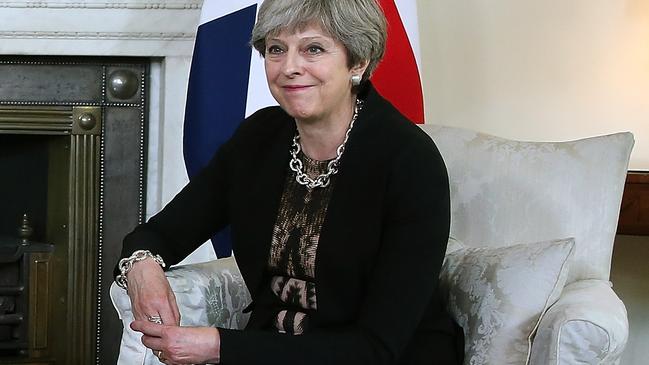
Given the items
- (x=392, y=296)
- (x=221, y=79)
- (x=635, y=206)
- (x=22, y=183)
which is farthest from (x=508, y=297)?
(x=22, y=183)

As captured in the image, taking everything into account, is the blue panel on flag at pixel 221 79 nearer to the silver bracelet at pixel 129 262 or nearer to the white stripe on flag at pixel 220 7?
the white stripe on flag at pixel 220 7

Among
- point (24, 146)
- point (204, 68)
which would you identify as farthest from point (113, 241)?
point (204, 68)

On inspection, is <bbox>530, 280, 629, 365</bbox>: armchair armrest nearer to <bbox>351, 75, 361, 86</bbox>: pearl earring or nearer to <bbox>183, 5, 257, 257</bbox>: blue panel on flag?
<bbox>351, 75, 361, 86</bbox>: pearl earring

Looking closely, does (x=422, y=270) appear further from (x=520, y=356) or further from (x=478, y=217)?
(x=478, y=217)

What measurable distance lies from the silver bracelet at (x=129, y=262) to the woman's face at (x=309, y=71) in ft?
1.05

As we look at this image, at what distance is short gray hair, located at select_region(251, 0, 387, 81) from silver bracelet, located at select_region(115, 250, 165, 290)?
1.26 feet

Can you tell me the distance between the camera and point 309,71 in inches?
53.3

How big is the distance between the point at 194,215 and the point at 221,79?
744mm

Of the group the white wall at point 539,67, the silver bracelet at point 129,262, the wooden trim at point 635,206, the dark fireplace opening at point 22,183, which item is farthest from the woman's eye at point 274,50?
the dark fireplace opening at point 22,183

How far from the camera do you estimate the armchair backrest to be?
1594mm

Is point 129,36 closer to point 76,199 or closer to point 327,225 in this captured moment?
point 76,199

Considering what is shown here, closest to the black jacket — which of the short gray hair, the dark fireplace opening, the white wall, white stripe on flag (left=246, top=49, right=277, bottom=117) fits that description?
the short gray hair

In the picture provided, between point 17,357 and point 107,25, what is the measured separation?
3.27ft

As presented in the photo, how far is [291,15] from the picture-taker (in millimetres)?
1350
